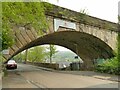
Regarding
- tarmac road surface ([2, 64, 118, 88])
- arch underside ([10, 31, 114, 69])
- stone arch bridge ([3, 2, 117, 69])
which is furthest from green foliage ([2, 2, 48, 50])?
arch underside ([10, 31, 114, 69])

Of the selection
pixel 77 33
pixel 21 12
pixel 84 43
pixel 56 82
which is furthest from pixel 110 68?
pixel 84 43

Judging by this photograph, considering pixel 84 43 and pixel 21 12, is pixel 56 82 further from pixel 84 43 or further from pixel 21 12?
pixel 84 43

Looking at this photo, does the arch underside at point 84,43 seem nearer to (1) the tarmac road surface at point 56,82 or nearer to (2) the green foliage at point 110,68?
(2) the green foliage at point 110,68

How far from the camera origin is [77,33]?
2848 centimetres

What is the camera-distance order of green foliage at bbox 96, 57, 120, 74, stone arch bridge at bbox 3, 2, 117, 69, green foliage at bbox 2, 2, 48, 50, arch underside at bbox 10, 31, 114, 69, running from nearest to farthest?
green foliage at bbox 2, 2, 48, 50, green foliage at bbox 96, 57, 120, 74, stone arch bridge at bbox 3, 2, 117, 69, arch underside at bbox 10, 31, 114, 69

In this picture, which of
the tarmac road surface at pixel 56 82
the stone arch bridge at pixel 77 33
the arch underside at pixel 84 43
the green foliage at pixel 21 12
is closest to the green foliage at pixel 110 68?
the tarmac road surface at pixel 56 82

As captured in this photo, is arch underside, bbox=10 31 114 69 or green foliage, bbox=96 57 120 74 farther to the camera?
arch underside, bbox=10 31 114 69

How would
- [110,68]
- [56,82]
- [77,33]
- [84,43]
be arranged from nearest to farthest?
1. [56,82]
2. [110,68]
3. [77,33]
4. [84,43]

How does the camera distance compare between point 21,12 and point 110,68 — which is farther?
point 110,68

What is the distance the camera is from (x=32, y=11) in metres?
15.2

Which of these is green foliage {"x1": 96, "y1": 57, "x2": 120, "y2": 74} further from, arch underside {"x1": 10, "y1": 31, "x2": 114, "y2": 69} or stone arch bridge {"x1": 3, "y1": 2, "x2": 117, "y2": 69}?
arch underside {"x1": 10, "y1": 31, "x2": 114, "y2": 69}

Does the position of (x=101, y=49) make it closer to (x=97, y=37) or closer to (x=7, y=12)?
(x=97, y=37)

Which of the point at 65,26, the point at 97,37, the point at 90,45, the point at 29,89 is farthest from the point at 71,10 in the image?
the point at 29,89

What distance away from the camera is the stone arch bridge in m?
22.7
